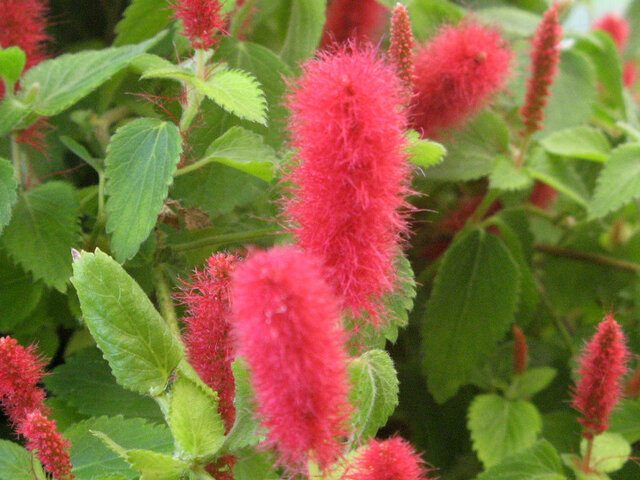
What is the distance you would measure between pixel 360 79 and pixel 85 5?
1.77ft

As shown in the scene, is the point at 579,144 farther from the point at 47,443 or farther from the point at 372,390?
the point at 47,443

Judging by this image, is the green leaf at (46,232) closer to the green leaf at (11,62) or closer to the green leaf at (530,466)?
the green leaf at (11,62)

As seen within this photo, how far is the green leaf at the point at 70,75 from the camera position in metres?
0.45

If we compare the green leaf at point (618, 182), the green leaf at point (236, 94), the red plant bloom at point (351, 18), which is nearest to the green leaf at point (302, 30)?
the red plant bloom at point (351, 18)

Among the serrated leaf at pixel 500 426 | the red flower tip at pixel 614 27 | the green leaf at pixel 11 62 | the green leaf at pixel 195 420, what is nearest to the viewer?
the green leaf at pixel 195 420

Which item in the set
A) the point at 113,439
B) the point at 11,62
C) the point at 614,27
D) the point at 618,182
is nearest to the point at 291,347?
the point at 113,439

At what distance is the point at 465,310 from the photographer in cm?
59

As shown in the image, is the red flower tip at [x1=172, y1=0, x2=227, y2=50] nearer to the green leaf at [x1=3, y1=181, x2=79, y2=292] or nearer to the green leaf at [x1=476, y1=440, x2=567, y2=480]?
the green leaf at [x1=3, y1=181, x2=79, y2=292]

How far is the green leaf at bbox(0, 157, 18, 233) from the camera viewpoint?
0.41 meters

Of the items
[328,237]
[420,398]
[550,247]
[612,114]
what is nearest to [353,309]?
[328,237]

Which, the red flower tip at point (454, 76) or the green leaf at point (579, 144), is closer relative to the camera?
the red flower tip at point (454, 76)

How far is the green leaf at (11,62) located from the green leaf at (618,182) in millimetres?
424

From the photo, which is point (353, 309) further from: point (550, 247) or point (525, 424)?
point (550, 247)

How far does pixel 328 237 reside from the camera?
1.02 ft
